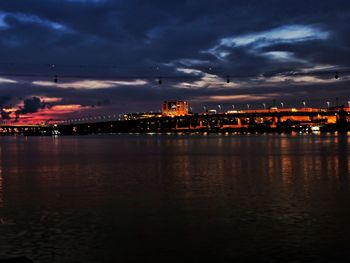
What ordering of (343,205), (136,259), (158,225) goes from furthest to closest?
(343,205) < (158,225) < (136,259)

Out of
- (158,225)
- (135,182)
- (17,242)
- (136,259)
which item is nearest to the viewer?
(136,259)

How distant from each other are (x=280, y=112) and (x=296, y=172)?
149638mm

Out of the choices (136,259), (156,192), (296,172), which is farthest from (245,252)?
(296,172)

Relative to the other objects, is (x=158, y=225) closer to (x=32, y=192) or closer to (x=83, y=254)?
(x=83, y=254)

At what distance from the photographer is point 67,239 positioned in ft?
71.4

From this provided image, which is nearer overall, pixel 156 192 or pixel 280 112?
pixel 156 192

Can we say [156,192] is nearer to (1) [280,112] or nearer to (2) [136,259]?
(2) [136,259]

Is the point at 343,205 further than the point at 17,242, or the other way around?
the point at 343,205

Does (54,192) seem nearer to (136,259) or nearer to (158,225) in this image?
(158,225)

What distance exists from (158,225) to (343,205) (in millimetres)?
10629

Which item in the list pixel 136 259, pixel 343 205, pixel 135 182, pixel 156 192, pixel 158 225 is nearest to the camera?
pixel 136 259

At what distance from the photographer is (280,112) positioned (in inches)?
7859

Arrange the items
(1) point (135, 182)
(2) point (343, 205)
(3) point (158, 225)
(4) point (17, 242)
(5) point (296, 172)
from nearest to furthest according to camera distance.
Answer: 1. (4) point (17, 242)
2. (3) point (158, 225)
3. (2) point (343, 205)
4. (1) point (135, 182)
5. (5) point (296, 172)

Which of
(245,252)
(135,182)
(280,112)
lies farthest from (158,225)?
(280,112)
